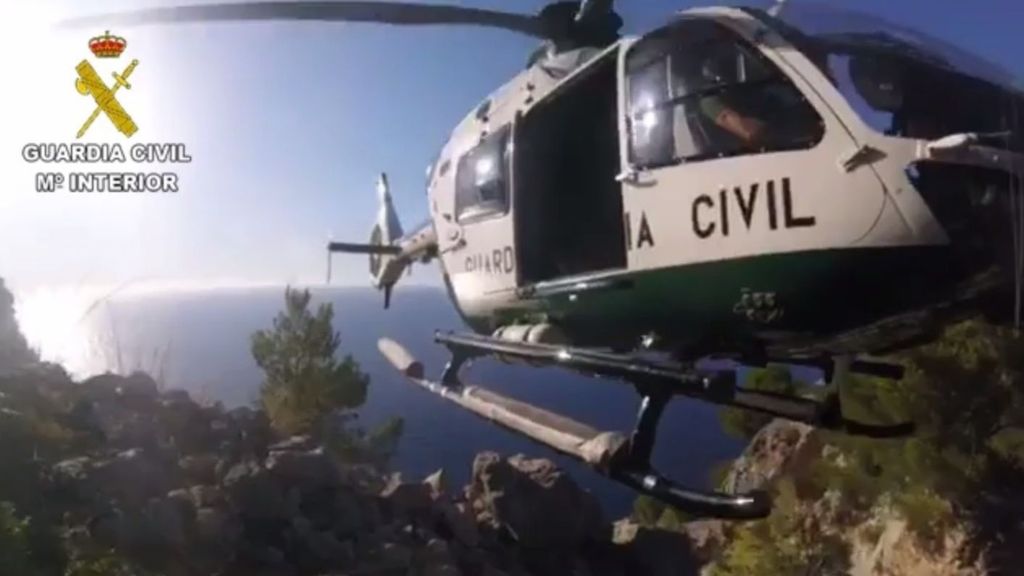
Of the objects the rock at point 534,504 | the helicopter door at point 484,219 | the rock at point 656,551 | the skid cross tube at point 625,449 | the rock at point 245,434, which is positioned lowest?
the rock at point 656,551

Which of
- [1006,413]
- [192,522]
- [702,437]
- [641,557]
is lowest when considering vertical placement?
[702,437]

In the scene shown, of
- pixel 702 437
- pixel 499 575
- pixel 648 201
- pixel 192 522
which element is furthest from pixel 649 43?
pixel 702 437

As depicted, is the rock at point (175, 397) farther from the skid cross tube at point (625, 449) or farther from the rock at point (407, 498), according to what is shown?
the skid cross tube at point (625, 449)

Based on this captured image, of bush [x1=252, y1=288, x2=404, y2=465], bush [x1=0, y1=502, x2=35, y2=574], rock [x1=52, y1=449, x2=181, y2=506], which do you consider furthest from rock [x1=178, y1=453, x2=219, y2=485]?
bush [x1=0, y1=502, x2=35, y2=574]

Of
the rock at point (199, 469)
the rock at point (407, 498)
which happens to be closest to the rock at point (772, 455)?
the rock at point (407, 498)

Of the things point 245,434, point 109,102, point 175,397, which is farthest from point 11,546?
point 175,397

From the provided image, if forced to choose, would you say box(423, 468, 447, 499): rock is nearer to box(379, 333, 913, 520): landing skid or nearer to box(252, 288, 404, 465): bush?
box(252, 288, 404, 465): bush

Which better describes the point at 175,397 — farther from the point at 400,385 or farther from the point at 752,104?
the point at 400,385

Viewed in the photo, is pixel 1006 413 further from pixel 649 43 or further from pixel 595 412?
pixel 595 412
